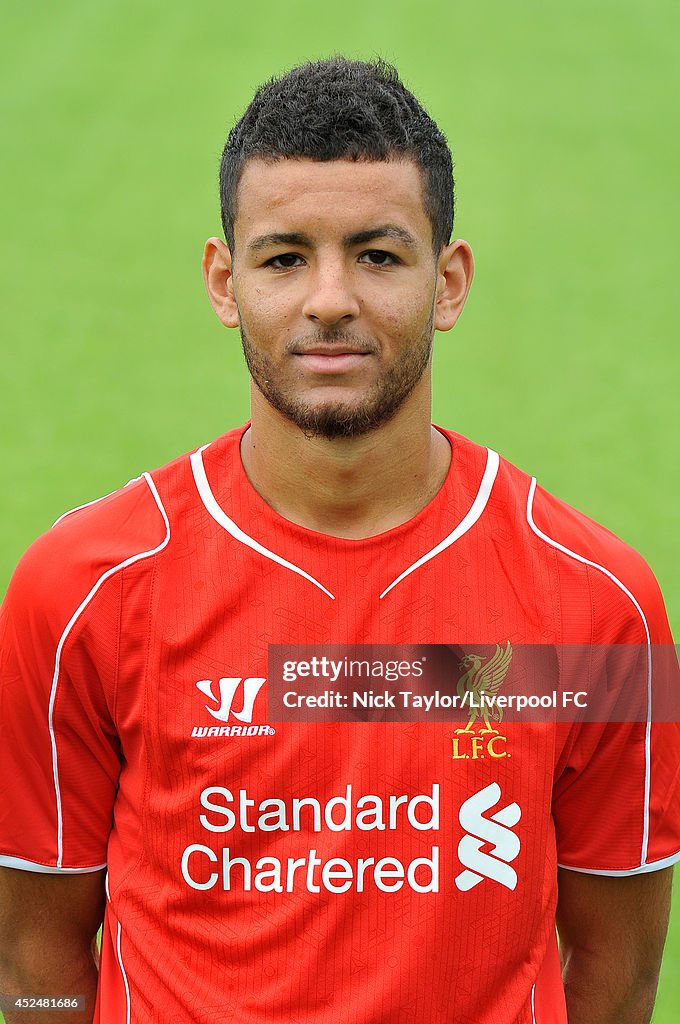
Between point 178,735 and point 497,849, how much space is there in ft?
1.02

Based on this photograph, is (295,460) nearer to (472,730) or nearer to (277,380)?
(277,380)

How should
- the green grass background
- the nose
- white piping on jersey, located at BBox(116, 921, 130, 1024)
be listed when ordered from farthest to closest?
the green grass background → white piping on jersey, located at BBox(116, 921, 130, 1024) → the nose

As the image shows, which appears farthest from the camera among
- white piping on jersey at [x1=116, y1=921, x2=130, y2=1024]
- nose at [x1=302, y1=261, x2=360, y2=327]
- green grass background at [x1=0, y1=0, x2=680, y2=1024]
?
green grass background at [x1=0, y1=0, x2=680, y2=1024]

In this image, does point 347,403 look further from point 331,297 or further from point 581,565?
point 581,565

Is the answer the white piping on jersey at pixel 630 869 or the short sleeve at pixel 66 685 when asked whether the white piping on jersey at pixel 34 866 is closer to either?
the short sleeve at pixel 66 685

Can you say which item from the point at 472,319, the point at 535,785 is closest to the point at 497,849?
the point at 535,785

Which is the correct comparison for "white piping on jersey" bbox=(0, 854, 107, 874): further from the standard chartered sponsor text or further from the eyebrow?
the eyebrow

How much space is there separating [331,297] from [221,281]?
0.65ft

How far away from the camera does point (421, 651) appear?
4.19ft

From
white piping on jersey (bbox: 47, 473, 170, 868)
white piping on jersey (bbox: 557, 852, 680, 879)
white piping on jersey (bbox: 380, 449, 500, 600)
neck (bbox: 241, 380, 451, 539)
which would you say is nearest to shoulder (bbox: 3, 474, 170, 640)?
white piping on jersey (bbox: 47, 473, 170, 868)

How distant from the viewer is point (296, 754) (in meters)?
1.24

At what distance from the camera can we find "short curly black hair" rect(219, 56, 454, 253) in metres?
1.25

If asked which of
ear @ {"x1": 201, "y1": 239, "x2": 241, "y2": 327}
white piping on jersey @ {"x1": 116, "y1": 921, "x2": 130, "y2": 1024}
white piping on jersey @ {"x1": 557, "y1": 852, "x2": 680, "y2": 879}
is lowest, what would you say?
white piping on jersey @ {"x1": 116, "y1": 921, "x2": 130, "y2": 1024}

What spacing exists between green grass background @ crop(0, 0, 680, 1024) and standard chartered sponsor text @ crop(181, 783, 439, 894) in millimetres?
1881
